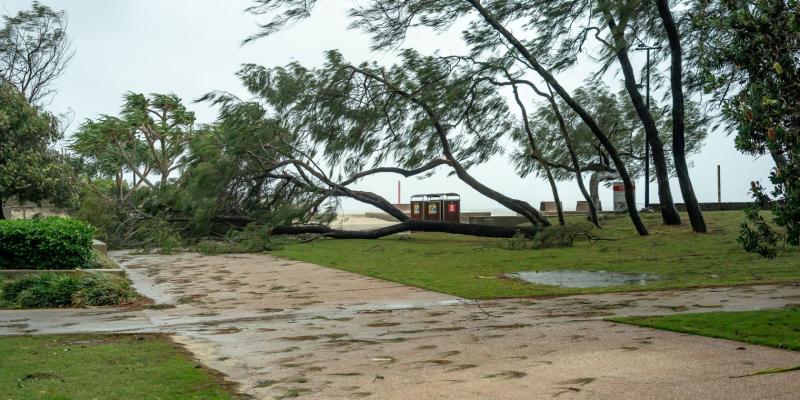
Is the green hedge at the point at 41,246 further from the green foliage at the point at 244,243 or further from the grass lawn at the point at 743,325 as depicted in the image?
the grass lawn at the point at 743,325

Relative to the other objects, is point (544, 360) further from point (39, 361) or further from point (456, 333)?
point (39, 361)

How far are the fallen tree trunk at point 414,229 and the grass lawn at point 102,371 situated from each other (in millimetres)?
17074

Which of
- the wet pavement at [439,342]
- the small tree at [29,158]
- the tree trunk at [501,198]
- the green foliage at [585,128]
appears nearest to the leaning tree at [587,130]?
the green foliage at [585,128]

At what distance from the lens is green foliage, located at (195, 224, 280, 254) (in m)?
22.5

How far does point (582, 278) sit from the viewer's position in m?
14.0

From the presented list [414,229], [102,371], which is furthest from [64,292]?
[414,229]

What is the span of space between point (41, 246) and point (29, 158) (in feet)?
38.2

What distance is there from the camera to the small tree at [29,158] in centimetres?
2417

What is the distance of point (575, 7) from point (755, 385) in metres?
14.8

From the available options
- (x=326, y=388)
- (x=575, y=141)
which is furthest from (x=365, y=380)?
(x=575, y=141)

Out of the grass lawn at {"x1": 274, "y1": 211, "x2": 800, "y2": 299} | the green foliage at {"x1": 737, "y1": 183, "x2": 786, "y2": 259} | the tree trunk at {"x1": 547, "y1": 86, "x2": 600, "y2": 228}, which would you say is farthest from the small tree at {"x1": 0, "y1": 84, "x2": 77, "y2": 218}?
the green foliage at {"x1": 737, "y1": 183, "x2": 786, "y2": 259}

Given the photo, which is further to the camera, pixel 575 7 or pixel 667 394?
pixel 575 7

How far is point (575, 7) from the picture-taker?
1903cm

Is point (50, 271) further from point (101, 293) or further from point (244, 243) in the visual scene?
point (244, 243)
